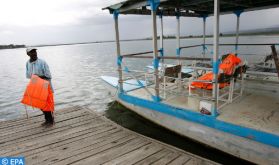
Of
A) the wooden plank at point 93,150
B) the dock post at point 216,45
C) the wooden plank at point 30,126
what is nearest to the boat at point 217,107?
the dock post at point 216,45

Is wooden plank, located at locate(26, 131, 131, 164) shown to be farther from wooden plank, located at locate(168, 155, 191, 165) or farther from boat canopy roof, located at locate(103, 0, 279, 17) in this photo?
boat canopy roof, located at locate(103, 0, 279, 17)

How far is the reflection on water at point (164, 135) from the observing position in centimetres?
516

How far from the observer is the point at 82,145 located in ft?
14.4

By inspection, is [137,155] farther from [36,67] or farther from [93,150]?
[36,67]

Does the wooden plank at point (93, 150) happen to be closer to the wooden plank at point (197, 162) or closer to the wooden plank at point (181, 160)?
the wooden plank at point (181, 160)

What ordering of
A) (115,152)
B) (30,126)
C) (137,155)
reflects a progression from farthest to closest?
(30,126) < (115,152) < (137,155)

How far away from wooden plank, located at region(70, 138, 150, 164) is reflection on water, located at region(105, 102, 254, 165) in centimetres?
188

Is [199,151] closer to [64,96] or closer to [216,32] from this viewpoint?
[216,32]

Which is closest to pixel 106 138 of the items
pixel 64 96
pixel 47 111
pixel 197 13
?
pixel 47 111

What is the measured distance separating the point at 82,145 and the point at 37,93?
181 cm

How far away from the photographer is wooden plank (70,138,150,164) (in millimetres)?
3818

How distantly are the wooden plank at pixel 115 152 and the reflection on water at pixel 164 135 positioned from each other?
Result: 188 centimetres

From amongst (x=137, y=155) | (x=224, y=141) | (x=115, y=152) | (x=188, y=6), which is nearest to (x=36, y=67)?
(x=115, y=152)

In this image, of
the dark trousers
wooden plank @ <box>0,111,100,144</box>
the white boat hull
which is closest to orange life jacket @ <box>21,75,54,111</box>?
the dark trousers
